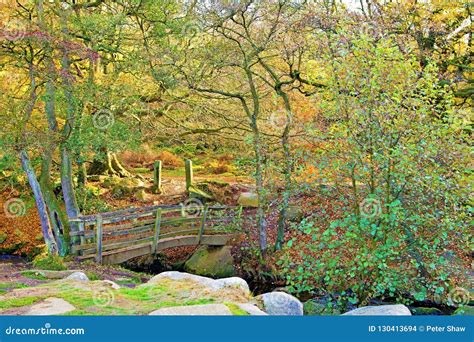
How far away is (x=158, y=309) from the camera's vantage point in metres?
5.84

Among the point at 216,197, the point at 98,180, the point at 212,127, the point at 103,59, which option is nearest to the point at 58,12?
the point at 103,59

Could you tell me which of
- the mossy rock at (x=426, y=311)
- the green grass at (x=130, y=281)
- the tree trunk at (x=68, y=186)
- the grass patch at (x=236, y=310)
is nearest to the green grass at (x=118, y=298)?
the grass patch at (x=236, y=310)

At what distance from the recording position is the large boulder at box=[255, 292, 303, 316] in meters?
6.97

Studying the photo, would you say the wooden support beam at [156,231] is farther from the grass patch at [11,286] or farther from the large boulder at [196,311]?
the large boulder at [196,311]

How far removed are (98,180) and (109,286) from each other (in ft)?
39.5

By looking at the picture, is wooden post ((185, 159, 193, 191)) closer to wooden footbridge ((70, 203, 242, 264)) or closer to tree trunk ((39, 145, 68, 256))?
wooden footbridge ((70, 203, 242, 264))

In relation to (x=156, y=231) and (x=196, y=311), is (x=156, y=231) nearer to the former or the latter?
(x=156, y=231)

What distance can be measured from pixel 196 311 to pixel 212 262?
9.92 metres

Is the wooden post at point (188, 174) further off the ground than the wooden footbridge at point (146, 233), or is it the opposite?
the wooden post at point (188, 174)

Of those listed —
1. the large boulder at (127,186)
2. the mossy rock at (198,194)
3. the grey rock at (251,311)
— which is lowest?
the grey rock at (251,311)

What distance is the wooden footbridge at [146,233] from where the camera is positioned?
43.0 ft

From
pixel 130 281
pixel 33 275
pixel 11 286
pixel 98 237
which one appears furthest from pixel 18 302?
pixel 98 237

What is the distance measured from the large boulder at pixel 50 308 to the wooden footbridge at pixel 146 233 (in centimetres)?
657

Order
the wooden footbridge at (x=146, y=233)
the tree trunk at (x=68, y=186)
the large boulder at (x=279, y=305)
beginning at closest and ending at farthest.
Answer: the large boulder at (x=279, y=305), the wooden footbridge at (x=146, y=233), the tree trunk at (x=68, y=186)
